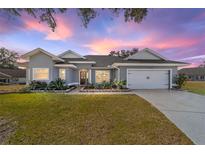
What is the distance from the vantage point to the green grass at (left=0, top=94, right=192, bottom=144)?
432 cm

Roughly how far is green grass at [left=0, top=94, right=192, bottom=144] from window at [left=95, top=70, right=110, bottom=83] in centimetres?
1231

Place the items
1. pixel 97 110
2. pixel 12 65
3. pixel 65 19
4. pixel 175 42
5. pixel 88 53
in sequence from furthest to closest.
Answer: pixel 12 65
pixel 88 53
pixel 175 42
pixel 65 19
pixel 97 110

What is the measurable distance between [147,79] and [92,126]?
436 inches

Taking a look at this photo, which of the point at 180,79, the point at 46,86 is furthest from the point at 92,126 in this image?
the point at 180,79

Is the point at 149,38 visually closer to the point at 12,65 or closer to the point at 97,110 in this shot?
the point at 97,110

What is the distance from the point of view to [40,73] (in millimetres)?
15008

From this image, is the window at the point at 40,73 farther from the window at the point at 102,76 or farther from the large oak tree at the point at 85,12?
the large oak tree at the point at 85,12

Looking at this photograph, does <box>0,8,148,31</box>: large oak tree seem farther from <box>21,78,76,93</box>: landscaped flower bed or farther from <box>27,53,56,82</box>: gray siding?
<box>27,53,56,82</box>: gray siding

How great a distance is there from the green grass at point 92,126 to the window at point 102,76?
1231 cm

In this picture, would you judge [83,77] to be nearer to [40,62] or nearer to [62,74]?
[62,74]

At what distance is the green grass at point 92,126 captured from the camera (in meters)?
4.32

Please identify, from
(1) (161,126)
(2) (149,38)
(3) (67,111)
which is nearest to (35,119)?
(3) (67,111)

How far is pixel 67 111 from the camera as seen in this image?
6828mm

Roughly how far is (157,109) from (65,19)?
8.03m
